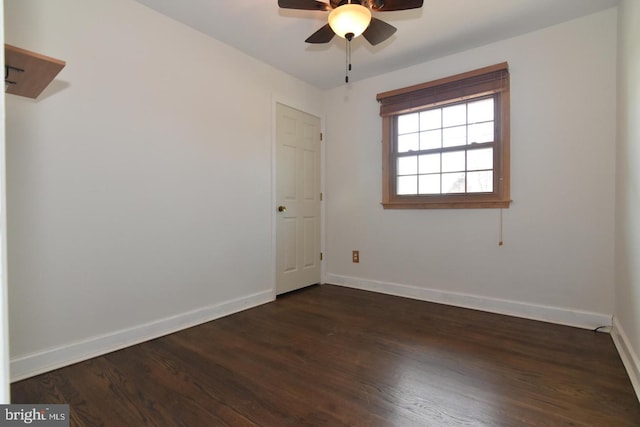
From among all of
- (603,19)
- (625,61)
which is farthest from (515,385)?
(603,19)

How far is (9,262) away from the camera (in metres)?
1.72

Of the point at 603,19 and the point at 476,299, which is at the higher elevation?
the point at 603,19

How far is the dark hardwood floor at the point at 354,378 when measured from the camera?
142 cm

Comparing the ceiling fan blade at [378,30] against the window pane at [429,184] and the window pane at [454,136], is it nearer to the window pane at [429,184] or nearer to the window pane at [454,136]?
the window pane at [454,136]

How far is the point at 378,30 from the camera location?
2160mm

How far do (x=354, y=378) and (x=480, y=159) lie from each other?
2335 millimetres

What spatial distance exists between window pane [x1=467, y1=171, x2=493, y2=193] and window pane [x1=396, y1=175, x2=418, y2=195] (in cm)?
54

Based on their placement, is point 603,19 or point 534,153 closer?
point 603,19

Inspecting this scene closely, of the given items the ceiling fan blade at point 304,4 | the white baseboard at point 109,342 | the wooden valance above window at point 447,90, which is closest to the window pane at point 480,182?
the wooden valance above window at point 447,90

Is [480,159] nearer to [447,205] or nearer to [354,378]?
[447,205]

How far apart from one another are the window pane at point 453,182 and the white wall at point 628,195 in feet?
3.70

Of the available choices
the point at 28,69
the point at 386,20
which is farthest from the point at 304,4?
the point at 28,69

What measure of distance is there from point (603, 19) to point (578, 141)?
3.10 ft

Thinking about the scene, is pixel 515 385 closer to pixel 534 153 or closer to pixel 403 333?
pixel 403 333
